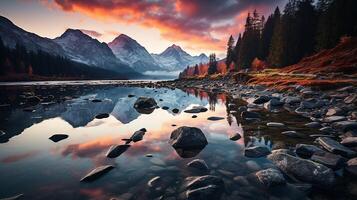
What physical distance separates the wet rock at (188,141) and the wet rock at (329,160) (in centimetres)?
412

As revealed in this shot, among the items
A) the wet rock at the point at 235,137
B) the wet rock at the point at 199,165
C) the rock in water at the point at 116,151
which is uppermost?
the rock in water at the point at 116,151

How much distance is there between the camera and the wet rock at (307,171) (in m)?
5.59

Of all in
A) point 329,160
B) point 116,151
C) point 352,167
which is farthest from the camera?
point 116,151

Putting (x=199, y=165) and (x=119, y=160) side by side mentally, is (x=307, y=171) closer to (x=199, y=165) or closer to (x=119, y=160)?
(x=199, y=165)

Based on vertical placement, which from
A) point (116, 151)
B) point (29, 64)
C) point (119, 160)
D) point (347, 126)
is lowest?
point (119, 160)

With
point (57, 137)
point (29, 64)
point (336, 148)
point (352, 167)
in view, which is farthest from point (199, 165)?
point (29, 64)

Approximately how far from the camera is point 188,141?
9023mm

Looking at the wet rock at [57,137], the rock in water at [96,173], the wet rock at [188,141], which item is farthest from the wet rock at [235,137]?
the wet rock at [57,137]

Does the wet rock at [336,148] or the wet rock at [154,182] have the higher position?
the wet rock at [336,148]

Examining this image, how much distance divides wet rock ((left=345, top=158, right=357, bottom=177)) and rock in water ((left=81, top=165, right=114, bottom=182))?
23.9 ft

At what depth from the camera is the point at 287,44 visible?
58.4 metres

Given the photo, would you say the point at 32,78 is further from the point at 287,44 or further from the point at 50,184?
the point at 50,184

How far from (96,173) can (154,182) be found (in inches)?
72.4

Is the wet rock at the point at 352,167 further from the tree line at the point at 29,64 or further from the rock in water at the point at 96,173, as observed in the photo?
the tree line at the point at 29,64
